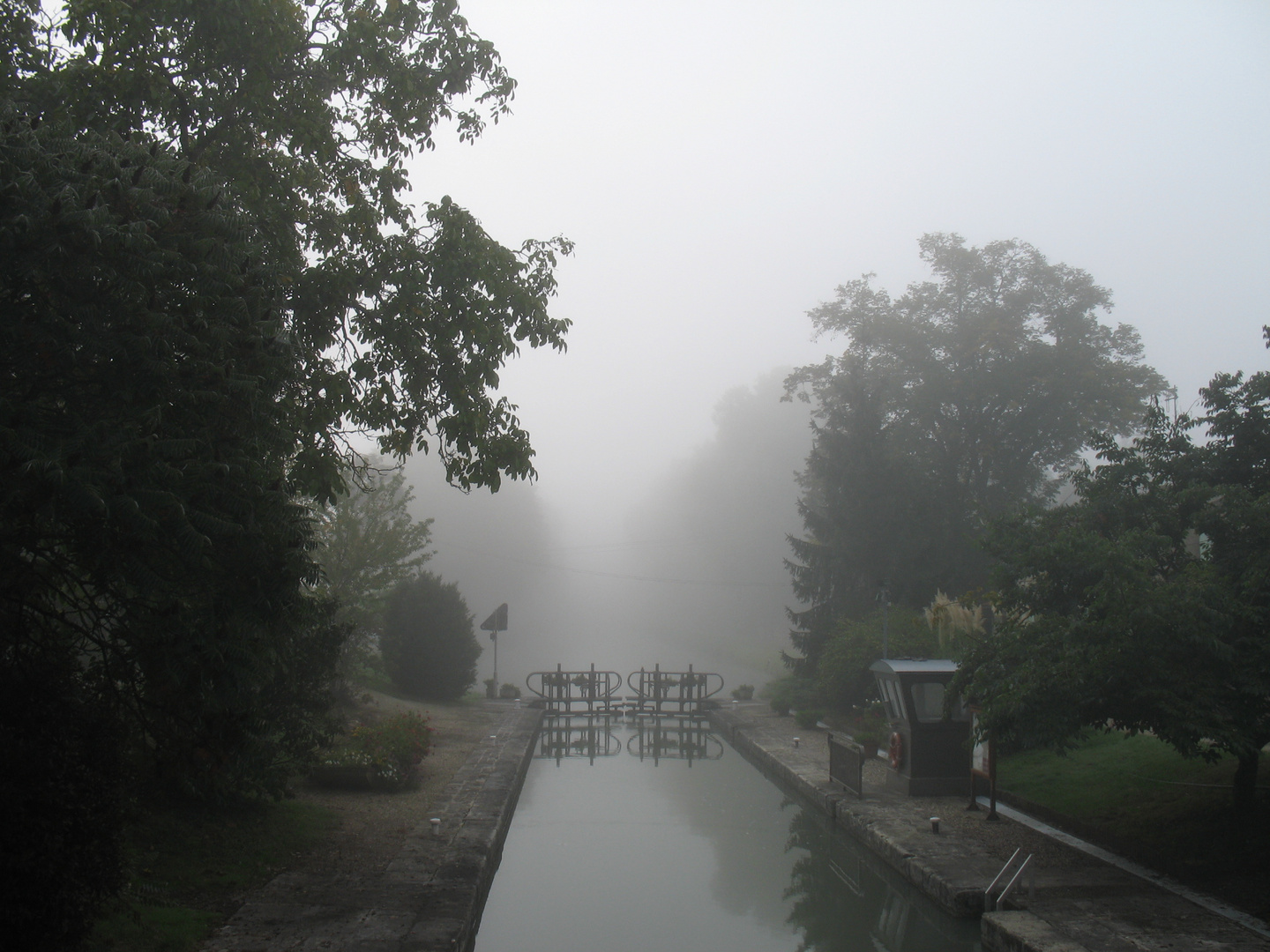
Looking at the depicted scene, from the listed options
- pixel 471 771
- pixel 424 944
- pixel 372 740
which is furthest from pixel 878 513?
pixel 424 944

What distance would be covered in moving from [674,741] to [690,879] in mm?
12381

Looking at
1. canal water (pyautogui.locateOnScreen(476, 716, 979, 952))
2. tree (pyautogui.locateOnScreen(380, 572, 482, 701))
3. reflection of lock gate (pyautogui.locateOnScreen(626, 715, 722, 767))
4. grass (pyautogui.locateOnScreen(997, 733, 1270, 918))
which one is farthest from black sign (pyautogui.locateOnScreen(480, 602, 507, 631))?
grass (pyautogui.locateOnScreen(997, 733, 1270, 918))

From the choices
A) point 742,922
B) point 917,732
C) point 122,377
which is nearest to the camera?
point 122,377

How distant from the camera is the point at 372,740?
14508 mm

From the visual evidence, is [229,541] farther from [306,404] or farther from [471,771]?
[471,771]

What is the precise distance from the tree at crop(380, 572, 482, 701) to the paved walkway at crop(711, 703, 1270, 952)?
13256 mm

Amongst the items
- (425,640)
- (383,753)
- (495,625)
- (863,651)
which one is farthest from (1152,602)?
(495,625)

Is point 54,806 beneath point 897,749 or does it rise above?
above

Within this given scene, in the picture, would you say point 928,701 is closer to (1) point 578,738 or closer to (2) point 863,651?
(2) point 863,651

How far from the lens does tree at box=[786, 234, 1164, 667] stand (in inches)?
1096

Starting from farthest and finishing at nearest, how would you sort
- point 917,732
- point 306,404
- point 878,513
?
1. point 878,513
2. point 917,732
3. point 306,404

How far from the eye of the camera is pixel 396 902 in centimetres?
841

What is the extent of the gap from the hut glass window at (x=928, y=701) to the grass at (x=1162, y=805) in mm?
1549

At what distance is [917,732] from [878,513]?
46.8 feet
